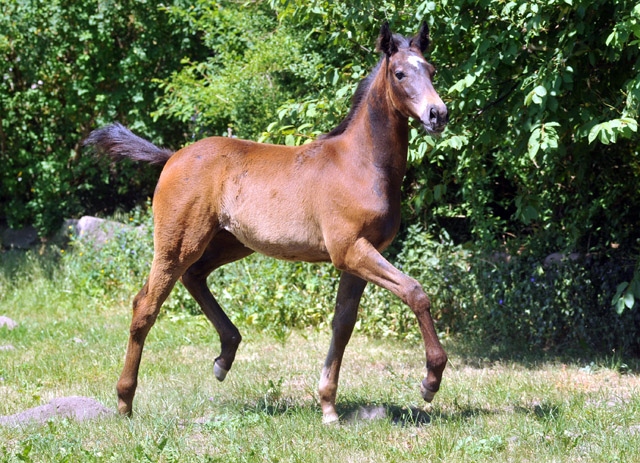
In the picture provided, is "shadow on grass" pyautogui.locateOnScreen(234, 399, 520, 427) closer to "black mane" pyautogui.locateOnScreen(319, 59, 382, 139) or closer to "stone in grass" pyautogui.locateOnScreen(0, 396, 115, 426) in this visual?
"stone in grass" pyautogui.locateOnScreen(0, 396, 115, 426)

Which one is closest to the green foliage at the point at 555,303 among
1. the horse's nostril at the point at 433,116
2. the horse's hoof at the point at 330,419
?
the horse's hoof at the point at 330,419

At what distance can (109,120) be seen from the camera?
474 inches

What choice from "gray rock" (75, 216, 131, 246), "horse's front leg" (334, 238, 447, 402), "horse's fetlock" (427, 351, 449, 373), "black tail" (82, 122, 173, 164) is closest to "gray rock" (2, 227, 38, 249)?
"gray rock" (75, 216, 131, 246)

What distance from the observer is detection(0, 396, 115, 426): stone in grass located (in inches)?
191

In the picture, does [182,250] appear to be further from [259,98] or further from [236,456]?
[259,98]

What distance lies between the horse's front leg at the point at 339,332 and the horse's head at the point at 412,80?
118cm

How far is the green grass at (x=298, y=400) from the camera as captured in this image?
420cm

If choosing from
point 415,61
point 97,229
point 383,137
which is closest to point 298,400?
point 383,137

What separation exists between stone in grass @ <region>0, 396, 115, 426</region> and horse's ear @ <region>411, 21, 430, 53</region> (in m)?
3.14

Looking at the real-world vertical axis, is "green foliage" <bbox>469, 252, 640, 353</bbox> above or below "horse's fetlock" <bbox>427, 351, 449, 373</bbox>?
below

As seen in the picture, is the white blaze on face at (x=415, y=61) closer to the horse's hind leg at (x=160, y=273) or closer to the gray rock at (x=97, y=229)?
the horse's hind leg at (x=160, y=273)

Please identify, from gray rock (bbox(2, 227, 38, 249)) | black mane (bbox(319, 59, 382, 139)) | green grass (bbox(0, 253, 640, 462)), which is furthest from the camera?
gray rock (bbox(2, 227, 38, 249))

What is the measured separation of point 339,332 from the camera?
194 inches

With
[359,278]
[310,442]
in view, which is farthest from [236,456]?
[359,278]
